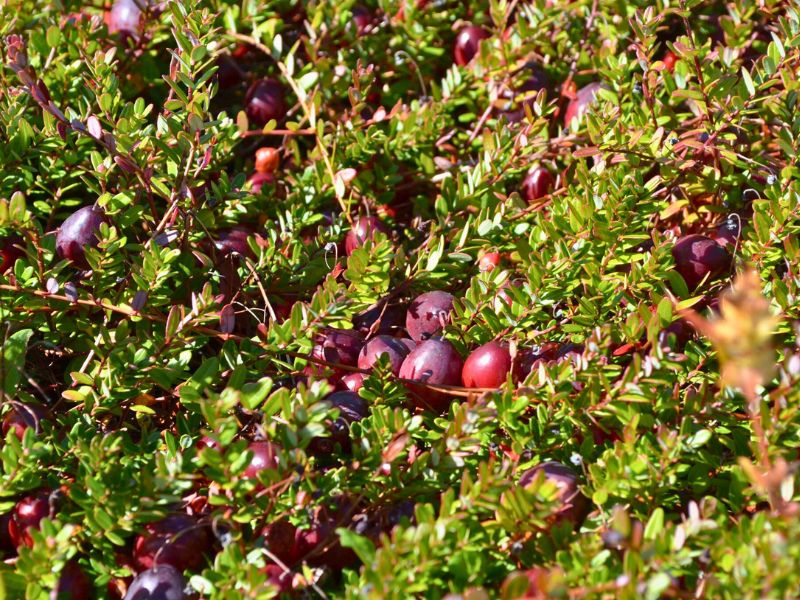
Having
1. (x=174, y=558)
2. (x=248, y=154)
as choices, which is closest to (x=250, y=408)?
(x=174, y=558)

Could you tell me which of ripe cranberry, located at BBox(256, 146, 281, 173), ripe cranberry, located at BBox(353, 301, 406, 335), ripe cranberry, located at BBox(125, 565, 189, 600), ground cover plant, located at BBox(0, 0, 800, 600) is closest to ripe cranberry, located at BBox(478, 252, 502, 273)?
ground cover plant, located at BBox(0, 0, 800, 600)

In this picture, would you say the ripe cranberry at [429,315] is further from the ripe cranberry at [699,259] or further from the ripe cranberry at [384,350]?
the ripe cranberry at [699,259]

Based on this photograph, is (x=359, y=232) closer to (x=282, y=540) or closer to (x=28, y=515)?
(x=282, y=540)

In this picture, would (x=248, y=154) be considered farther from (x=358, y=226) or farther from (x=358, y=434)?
(x=358, y=434)

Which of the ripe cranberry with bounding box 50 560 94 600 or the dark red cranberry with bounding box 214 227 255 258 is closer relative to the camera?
the ripe cranberry with bounding box 50 560 94 600

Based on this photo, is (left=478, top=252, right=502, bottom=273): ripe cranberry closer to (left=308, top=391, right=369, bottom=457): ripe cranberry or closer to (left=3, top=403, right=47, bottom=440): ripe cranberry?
(left=308, top=391, right=369, bottom=457): ripe cranberry
